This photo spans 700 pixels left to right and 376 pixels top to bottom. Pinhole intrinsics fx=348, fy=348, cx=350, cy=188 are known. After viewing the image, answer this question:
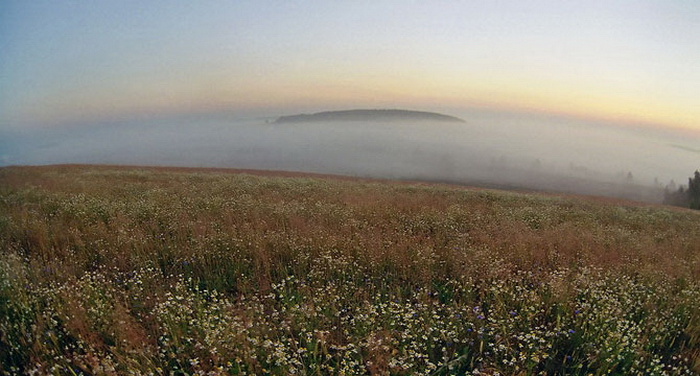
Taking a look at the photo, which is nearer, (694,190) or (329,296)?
(329,296)

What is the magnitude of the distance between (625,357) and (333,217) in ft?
21.3

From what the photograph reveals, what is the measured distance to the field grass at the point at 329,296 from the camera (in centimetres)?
351

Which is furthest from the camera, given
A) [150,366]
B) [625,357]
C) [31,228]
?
[31,228]

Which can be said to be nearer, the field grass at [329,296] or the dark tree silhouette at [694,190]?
the field grass at [329,296]

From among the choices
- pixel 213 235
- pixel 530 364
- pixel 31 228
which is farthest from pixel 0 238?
pixel 530 364

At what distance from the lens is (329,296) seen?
476 cm

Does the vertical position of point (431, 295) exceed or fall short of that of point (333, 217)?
it falls short

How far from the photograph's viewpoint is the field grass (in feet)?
11.5

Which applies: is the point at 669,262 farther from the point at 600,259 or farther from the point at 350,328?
the point at 350,328

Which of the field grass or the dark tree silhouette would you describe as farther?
the dark tree silhouette

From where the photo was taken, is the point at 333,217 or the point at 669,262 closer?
the point at 669,262

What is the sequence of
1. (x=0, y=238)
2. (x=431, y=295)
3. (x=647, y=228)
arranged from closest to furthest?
1. (x=431, y=295)
2. (x=0, y=238)
3. (x=647, y=228)

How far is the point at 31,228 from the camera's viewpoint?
7.30m

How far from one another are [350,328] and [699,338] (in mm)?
4218
